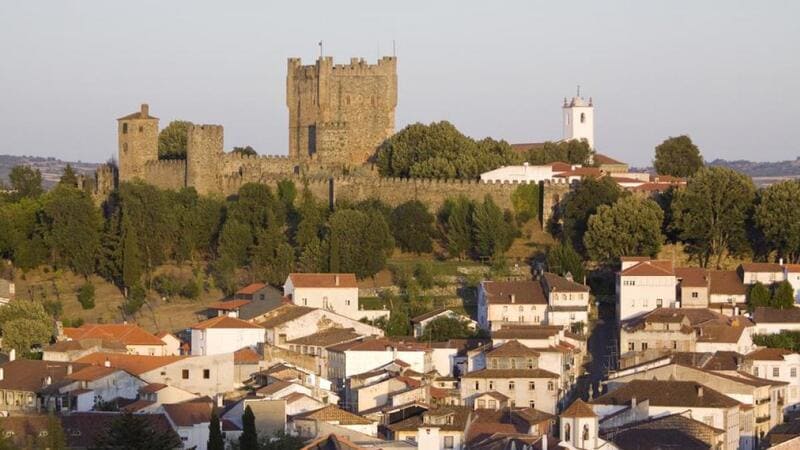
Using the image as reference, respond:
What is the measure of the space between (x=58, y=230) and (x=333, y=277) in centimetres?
971

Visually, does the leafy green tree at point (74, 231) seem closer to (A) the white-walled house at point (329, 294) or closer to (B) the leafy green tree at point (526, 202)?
(A) the white-walled house at point (329, 294)

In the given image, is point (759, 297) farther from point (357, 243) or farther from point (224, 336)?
point (224, 336)

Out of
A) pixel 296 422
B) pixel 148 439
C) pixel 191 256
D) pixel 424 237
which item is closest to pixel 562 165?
pixel 424 237

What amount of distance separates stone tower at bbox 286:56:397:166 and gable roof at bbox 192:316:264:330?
17.4 meters

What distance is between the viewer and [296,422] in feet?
144

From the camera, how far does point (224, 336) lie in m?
54.8

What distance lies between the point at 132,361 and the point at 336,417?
334 inches

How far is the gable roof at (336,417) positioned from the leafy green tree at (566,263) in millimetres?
15458

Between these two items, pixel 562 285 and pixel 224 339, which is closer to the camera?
pixel 224 339

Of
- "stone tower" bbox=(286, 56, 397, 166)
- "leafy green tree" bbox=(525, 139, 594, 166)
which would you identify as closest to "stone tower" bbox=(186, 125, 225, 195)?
"stone tower" bbox=(286, 56, 397, 166)

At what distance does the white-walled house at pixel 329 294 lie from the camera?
58000 mm

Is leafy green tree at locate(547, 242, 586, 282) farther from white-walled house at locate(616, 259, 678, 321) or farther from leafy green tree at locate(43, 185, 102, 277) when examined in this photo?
leafy green tree at locate(43, 185, 102, 277)

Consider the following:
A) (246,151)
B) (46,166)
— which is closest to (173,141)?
(246,151)

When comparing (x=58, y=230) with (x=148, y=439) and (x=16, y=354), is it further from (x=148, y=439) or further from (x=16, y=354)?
(x=148, y=439)
